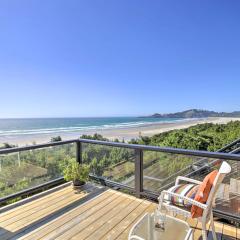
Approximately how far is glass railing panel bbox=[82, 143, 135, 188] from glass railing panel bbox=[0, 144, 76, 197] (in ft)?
1.33

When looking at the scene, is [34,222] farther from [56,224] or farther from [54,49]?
[54,49]

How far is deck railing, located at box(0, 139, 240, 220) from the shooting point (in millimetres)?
2596

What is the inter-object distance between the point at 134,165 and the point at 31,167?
67.4 inches

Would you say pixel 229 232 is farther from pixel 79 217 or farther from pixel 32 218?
pixel 32 218

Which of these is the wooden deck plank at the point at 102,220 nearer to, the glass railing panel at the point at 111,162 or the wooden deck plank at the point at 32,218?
the glass railing panel at the point at 111,162

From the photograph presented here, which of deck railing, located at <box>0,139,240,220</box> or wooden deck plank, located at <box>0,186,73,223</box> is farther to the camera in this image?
wooden deck plank, located at <box>0,186,73,223</box>

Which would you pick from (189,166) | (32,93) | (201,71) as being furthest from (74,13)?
(32,93)

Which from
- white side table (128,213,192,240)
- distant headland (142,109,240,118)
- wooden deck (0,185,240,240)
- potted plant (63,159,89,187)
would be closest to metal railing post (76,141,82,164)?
potted plant (63,159,89,187)

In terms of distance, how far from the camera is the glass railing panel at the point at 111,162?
11.4ft

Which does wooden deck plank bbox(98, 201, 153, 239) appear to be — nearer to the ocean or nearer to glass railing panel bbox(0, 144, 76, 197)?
glass railing panel bbox(0, 144, 76, 197)

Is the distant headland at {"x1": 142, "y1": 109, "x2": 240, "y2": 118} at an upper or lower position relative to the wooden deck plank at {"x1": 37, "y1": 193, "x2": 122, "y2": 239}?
upper

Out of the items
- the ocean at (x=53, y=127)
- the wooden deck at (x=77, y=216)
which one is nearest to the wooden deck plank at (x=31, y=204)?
the wooden deck at (x=77, y=216)

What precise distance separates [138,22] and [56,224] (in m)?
7.04

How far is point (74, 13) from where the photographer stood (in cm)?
657
